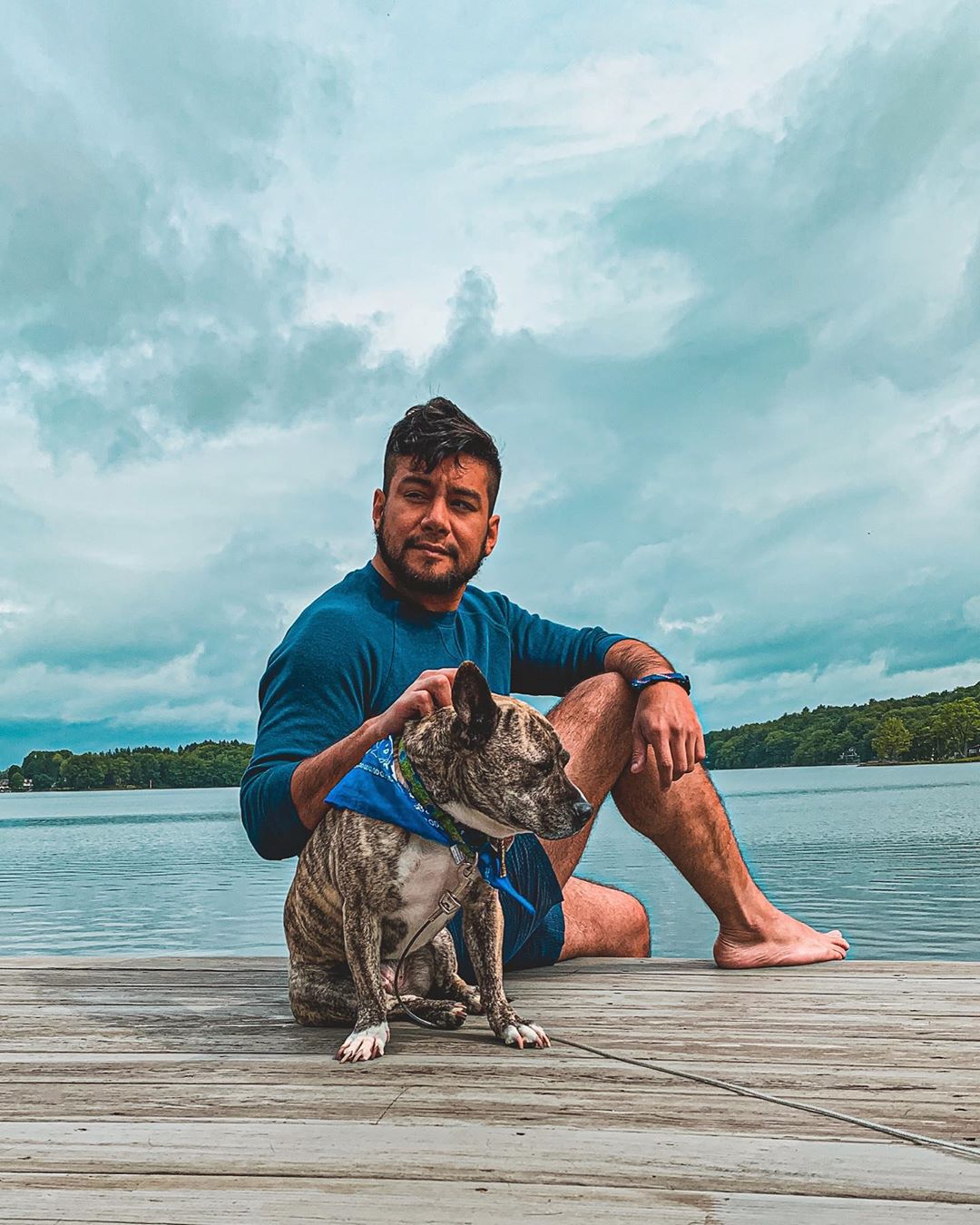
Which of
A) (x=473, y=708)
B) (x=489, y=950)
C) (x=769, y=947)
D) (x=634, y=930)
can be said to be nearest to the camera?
(x=473, y=708)

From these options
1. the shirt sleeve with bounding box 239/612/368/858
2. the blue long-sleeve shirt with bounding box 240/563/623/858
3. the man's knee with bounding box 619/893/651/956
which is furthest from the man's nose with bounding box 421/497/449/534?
the man's knee with bounding box 619/893/651/956

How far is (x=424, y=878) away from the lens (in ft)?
10.3

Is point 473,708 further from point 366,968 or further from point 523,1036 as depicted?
point 523,1036

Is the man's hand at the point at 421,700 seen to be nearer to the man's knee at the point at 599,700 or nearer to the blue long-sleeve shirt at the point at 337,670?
the blue long-sleeve shirt at the point at 337,670

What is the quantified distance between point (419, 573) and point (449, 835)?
112 centimetres

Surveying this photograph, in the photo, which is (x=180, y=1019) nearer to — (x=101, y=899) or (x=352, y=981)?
(x=352, y=981)

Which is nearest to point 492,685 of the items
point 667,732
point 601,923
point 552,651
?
point 552,651

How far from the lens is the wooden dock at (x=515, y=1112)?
2.07 meters

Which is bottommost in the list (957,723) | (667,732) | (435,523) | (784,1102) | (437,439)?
(784,1102)

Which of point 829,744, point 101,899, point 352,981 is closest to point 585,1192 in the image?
point 352,981

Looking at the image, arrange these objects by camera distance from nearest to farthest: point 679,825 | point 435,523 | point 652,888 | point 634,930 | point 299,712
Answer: point 299,712 < point 435,523 < point 679,825 < point 634,930 < point 652,888

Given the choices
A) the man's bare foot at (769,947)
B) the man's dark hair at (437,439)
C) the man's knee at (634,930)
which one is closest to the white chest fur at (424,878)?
the man's dark hair at (437,439)

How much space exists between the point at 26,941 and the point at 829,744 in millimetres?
87479

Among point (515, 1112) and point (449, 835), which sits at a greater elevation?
point (449, 835)
